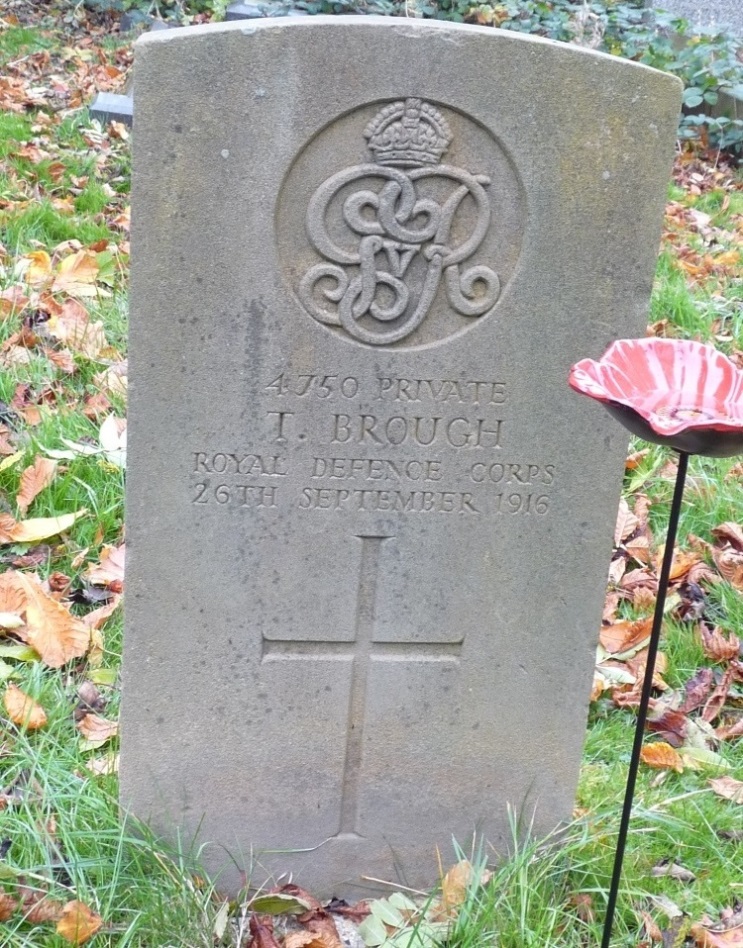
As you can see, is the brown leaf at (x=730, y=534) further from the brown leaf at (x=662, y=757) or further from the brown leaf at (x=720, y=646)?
the brown leaf at (x=662, y=757)

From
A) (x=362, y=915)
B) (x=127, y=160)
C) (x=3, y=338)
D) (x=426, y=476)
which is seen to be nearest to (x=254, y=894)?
(x=362, y=915)

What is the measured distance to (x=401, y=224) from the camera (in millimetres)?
2070

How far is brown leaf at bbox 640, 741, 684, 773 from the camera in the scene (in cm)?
290

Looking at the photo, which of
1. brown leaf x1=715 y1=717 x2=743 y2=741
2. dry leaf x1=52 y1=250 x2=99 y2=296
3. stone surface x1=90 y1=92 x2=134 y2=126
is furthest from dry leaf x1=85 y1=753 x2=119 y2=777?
stone surface x1=90 y1=92 x2=134 y2=126

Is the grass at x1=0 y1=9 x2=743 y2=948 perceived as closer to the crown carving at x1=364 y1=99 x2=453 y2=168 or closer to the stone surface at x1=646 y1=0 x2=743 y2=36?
the crown carving at x1=364 y1=99 x2=453 y2=168

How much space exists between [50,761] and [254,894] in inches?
22.0

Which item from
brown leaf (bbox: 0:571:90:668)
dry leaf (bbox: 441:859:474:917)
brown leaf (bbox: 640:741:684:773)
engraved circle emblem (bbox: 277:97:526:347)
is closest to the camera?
engraved circle emblem (bbox: 277:97:526:347)

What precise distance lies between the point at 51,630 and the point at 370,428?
1.29m

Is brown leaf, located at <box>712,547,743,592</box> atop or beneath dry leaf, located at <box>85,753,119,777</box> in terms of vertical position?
atop

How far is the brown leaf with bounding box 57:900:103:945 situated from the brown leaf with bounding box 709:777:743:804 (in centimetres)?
153

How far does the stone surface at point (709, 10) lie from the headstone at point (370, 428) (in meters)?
8.58

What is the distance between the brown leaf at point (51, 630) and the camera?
302cm

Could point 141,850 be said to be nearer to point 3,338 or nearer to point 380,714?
point 380,714

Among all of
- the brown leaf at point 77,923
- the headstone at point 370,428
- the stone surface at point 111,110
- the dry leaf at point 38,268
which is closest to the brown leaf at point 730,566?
the headstone at point 370,428
